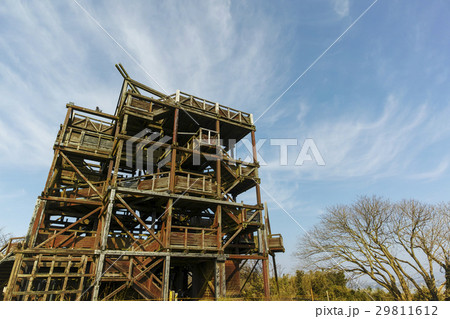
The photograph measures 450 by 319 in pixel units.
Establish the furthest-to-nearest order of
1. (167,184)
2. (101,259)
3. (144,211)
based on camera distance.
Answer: (144,211), (167,184), (101,259)

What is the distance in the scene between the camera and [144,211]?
21453 millimetres

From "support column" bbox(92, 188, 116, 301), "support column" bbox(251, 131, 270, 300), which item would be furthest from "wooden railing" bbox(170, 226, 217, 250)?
"support column" bbox(251, 131, 270, 300)

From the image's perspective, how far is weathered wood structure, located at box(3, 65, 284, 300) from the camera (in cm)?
1495

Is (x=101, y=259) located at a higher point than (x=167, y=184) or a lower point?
lower

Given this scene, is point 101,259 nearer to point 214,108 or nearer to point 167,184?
point 167,184

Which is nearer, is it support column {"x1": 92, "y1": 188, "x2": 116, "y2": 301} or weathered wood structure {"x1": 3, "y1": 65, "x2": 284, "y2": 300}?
support column {"x1": 92, "y1": 188, "x2": 116, "y2": 301}

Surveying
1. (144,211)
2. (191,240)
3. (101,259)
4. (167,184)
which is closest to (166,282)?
(191,240)

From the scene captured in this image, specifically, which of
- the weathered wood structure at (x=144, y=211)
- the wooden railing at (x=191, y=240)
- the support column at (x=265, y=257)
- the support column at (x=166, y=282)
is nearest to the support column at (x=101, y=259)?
the weathered wood structure at (x=144, y=211)

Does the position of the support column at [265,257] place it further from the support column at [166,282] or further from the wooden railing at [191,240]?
the support column at [166,282]

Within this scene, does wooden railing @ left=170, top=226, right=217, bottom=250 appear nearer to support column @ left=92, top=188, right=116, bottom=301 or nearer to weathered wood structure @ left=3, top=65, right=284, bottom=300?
weathered wood structure @ left=3, top=65, right=284, bottom=300

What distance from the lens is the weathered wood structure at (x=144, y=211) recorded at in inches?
588

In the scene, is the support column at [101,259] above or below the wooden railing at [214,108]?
below

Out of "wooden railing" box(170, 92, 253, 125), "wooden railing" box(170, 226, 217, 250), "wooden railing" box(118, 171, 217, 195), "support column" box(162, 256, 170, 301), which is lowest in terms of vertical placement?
"support column" box(162, 256, 170, 301)
